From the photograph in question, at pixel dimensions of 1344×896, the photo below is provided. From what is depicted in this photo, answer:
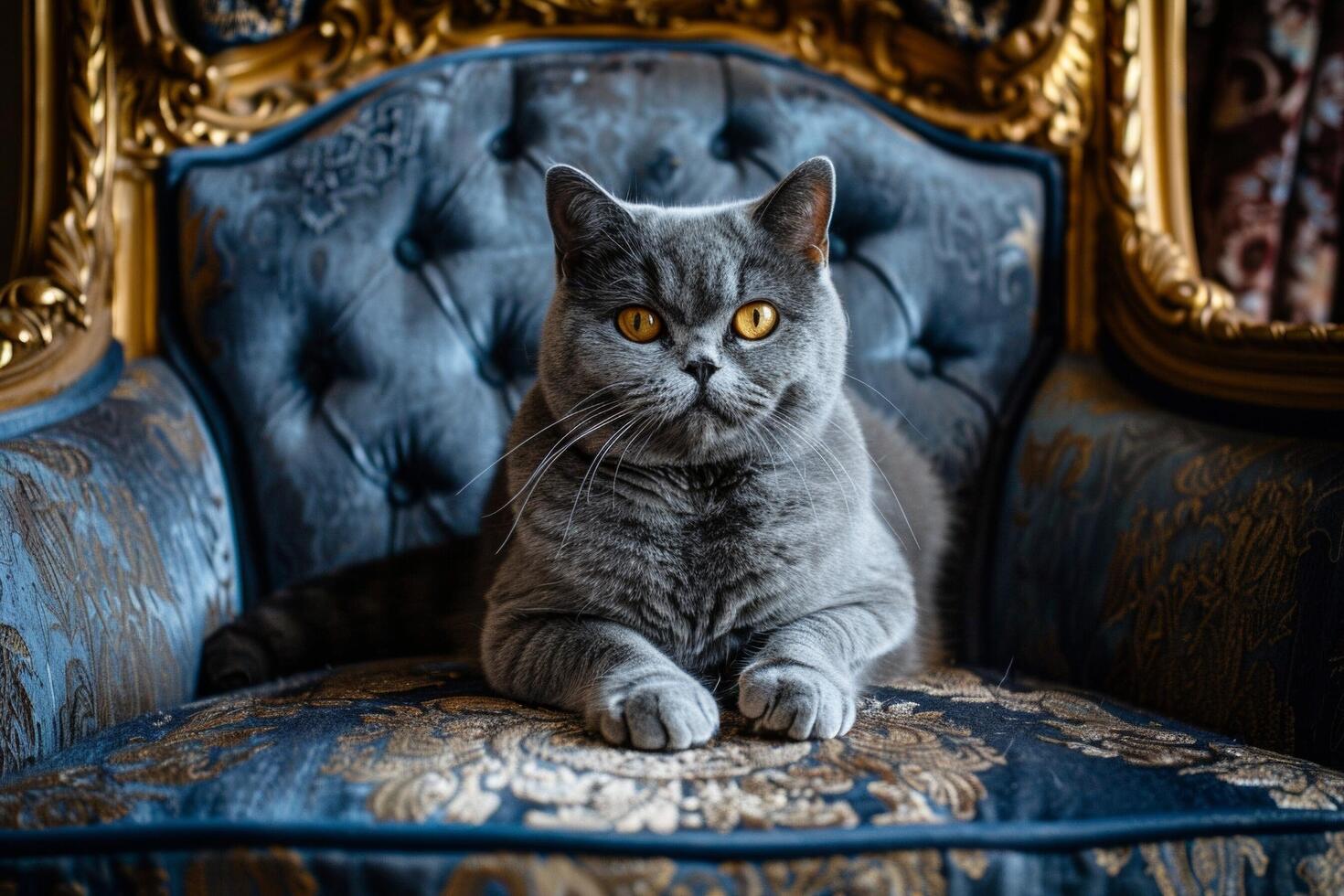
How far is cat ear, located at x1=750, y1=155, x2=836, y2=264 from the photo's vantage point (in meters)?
0.93

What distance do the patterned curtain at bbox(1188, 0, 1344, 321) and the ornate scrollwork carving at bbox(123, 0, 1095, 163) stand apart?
0.31 m

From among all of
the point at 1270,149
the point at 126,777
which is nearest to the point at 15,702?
the point at 126,777

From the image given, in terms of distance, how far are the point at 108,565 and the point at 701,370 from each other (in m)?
0.61

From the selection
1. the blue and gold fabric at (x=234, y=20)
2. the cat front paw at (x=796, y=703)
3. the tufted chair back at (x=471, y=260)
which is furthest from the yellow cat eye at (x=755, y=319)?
the blue and gold fabric at (x=234, y=20)

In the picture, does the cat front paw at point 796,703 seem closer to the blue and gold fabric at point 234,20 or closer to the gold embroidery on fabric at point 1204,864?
the gold embroidery on fabric at point 1204,864

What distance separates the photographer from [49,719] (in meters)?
0.83

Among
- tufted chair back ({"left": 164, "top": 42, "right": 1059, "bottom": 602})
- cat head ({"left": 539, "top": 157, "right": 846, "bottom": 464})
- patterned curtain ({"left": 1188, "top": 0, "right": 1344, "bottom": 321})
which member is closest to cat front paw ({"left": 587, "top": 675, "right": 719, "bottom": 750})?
cat head ({"left": 539, "top": 157, "right": 846, "bottom": 464})

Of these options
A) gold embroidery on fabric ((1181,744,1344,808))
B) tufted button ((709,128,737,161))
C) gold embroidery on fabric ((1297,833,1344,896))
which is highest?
tufted button ((709,128,737,161))

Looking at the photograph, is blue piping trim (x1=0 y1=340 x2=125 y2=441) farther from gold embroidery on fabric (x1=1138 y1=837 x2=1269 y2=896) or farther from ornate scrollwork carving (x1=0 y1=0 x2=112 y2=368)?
gold embroidery on fabric (x1=1138 y1=837 x2=1269 y2=896)

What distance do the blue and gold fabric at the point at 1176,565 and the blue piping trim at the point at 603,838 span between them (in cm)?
30

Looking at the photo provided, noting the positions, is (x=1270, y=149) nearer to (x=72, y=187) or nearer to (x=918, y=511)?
(x=918, y=511)

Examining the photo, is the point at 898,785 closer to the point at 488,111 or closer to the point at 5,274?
the point at 488,111

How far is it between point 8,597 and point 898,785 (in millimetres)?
725

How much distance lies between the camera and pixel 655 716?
0.75 meters
